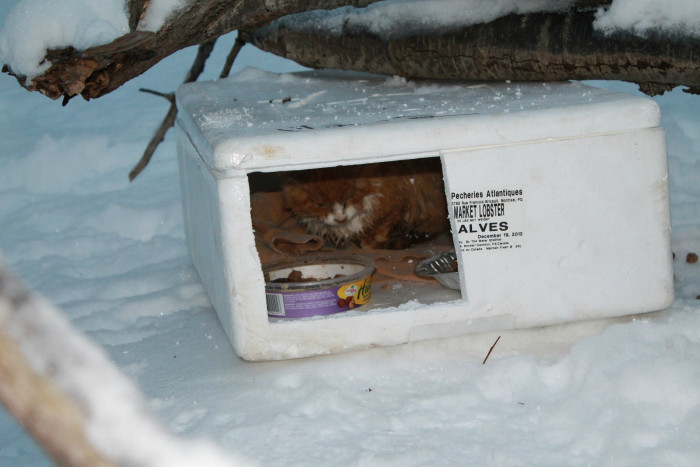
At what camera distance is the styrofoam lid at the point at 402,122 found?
7.06 feet

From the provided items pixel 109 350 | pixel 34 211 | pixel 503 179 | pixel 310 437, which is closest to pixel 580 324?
pixel 503 179

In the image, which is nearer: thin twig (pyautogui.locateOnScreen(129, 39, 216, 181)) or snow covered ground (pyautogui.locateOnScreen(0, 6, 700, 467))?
snow covered ground (pyautogui.locateOnScreen(0, 6, 700, 467))

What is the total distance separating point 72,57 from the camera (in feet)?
6.76

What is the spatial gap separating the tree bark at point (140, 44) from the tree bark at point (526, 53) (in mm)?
476

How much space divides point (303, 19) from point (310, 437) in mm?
2062

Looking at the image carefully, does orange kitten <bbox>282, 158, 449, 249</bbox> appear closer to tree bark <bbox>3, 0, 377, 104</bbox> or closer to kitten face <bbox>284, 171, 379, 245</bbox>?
kitten face <bbox>284, 171, 379, 245</bbox>

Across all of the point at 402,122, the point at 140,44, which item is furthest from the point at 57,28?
the point at 402,122

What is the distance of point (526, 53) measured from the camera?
260 centimetres

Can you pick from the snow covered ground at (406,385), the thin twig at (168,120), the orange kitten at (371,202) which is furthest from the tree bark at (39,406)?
the thin twig at (168,120)

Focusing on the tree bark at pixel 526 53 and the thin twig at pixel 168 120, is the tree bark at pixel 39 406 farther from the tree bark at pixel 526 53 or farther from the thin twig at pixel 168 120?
the thin twig at pixel 168 120

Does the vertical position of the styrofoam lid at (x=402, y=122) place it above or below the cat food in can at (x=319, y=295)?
above

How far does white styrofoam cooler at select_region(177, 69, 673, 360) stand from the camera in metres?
2.18

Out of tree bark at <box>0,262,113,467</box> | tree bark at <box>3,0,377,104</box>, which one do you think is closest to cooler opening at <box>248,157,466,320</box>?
tree bark at <box>3,0,377,104</box>

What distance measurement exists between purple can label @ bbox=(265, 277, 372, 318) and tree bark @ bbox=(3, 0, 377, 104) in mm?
772
